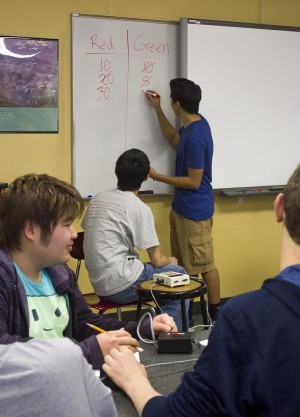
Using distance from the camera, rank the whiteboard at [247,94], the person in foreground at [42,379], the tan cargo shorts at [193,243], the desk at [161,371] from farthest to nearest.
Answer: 1. the whiteboard at [247,94]
2. the tan cargo shorts at [193,243]
3. the desk at [161,371]
4. the person in foreground at [42,379]

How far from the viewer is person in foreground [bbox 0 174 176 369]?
1650mm

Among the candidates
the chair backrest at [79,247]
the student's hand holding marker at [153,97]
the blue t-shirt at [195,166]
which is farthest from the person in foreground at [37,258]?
the student's hand holding marker at [153,97]

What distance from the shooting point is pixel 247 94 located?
14.1ft

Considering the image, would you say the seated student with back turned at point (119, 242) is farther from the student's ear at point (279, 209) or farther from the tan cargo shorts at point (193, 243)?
the student's ear at point (279, 209)

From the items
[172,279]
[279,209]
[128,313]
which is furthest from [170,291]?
[279,209]

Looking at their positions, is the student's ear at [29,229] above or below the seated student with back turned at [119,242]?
above

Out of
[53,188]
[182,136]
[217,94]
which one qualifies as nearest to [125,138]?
[182,136]

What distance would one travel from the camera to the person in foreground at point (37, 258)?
5.41ft

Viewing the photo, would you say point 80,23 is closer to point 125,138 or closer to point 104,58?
point 104,58

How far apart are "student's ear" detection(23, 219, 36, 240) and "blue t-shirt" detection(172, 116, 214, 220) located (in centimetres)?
211

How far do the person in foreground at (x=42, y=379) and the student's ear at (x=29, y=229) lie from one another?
1.01 m

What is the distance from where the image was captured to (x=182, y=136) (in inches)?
149

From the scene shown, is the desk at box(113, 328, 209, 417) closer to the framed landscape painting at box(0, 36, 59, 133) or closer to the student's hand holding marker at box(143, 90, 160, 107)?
the framed landscape painting at box(0, 36, 59, 133)

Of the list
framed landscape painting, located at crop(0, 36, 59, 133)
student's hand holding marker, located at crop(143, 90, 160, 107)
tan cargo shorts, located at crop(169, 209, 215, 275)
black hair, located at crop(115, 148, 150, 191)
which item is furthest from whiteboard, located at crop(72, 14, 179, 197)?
black hair, located at crop(115, 148, 150, 191)
